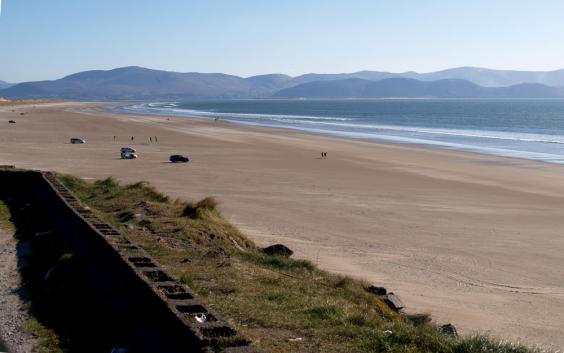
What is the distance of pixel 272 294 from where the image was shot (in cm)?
972

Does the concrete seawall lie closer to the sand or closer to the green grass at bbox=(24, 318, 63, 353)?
the green grass at bbox=(24, 318, 63, 353)

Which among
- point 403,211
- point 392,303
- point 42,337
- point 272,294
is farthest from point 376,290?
point 403,211

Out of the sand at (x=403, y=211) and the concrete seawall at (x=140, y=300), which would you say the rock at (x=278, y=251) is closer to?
the sand at (x=403, y=211)

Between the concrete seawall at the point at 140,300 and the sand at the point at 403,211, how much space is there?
204 inches

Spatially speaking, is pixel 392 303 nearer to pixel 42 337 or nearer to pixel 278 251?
pixel 278 251

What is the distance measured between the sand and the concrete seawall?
5.17 meters

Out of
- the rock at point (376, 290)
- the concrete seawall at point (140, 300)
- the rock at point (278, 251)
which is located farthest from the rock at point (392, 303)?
the concrete seawall at point (140, 300)

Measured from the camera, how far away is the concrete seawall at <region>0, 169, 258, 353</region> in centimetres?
687

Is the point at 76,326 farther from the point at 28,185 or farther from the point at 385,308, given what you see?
the point at 28,185

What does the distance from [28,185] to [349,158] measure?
24748 millimetres

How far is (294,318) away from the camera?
836 cm

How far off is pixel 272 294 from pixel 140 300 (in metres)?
2.03

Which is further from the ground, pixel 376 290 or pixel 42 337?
pixel 42 337

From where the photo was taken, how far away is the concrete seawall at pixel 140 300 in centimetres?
687
